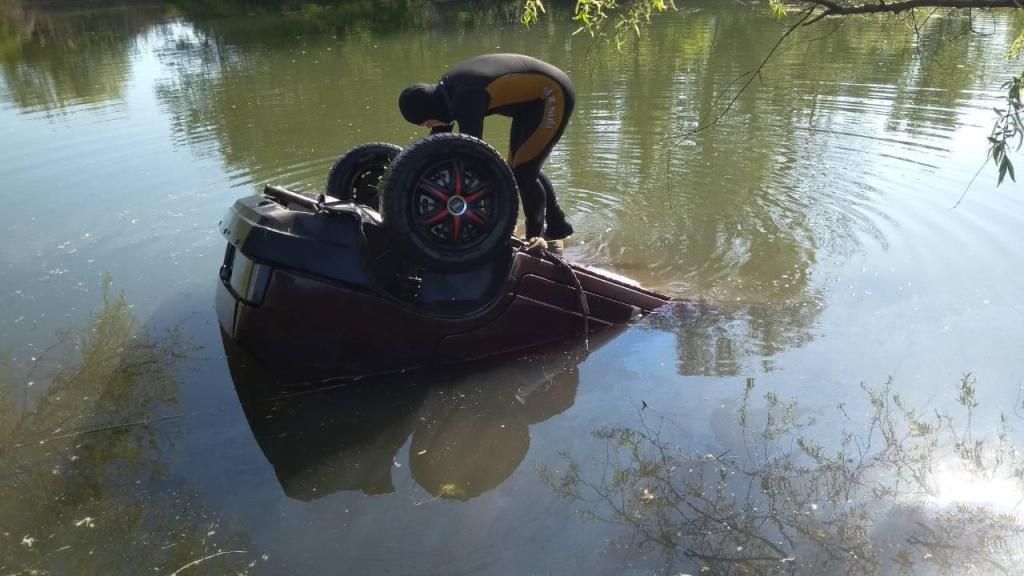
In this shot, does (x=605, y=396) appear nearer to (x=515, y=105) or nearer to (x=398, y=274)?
(x=398, y=274)

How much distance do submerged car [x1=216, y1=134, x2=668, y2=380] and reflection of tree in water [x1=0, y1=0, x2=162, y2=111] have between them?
10.8 metres

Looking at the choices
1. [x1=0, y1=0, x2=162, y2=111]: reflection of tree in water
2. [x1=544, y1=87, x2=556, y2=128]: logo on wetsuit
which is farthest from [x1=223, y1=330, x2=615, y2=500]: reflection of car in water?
[x1=0, y1=0, x2=162, y2=111]: reflection of tree in water

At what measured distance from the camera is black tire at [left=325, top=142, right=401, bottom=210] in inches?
198

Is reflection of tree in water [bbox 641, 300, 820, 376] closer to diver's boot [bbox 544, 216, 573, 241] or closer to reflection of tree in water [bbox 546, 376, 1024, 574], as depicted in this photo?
reflection of tree in water [bbox 546, 376, 1024, 574]

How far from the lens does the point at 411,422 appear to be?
394 centimetres

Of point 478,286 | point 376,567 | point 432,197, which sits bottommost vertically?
point 376,567

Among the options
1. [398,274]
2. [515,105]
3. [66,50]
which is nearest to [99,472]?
[398,274]

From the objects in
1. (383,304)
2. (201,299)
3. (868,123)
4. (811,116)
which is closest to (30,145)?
(201,299)

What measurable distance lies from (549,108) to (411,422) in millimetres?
2255

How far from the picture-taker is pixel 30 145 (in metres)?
9.95

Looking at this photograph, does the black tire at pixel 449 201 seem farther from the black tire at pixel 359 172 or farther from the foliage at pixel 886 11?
the black tire at pixel 359 172

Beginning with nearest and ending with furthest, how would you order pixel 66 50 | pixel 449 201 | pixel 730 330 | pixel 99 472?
pixel 99 472 → pixel 449 201 → pixel 730 330 → pixel 66 50

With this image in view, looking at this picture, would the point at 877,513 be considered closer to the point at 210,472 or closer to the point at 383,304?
the point at 383,304

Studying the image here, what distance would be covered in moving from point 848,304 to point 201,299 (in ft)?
15.0
